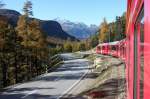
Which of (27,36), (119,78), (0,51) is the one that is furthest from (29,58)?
(119,78)

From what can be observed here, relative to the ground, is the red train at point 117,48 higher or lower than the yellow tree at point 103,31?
lower

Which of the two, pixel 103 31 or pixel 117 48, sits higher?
pixel 103 31

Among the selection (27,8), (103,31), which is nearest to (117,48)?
(27,8)

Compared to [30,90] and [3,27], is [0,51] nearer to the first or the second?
[3,27]

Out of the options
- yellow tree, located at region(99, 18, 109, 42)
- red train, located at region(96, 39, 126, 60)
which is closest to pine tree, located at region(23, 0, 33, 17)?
red train, located at region(96, 39, 126, 60)

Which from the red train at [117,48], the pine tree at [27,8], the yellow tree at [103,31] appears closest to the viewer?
the red train at [117,48]

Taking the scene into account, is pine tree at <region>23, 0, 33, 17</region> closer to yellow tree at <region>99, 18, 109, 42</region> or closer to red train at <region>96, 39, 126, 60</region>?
red train at <region>96, 39, 126, 60</region>

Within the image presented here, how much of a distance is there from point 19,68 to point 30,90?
4516 centimetres

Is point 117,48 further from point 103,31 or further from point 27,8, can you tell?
point 103,31

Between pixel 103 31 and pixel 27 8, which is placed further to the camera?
pixel 103 31

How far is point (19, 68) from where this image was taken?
86.2 meters

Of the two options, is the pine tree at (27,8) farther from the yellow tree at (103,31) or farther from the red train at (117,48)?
the yellow tree at (103,31)

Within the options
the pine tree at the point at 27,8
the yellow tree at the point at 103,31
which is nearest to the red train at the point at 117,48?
the pine tree at the point at 27,8

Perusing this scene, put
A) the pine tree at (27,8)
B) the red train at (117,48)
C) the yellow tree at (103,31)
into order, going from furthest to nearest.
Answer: the yellow tree at (103,31), the pine tree at (27,8), the red train at (117,48)
